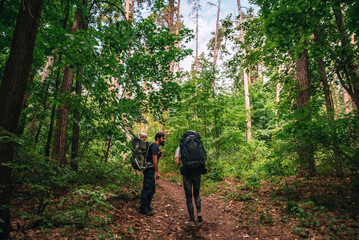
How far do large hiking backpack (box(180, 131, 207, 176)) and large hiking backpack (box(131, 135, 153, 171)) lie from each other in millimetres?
1075

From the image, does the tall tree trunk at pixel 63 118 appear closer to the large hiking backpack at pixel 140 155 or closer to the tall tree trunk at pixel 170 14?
the large hiking backpack at pixel 140 155

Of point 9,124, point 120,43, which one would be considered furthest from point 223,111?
point 9,124

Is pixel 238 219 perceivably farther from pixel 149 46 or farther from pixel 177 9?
pixel 177 9

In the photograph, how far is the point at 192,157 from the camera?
414cm

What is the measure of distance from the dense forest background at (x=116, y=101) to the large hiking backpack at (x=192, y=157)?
4.26ft

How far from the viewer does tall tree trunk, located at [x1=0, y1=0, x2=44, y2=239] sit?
7.47ft

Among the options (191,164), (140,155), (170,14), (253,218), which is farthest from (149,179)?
(170,14)

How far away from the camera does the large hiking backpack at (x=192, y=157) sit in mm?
4094

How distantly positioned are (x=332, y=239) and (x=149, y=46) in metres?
7.01

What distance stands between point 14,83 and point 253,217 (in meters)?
5.67

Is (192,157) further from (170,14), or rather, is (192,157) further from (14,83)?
(170,14)

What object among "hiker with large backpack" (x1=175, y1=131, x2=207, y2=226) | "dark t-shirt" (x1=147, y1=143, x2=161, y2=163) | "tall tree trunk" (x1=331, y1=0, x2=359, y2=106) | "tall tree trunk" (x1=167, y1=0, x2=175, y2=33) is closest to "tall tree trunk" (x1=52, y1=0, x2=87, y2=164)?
"dark t-shirt" (x1=147, y1=143, x2=161, y2=163)

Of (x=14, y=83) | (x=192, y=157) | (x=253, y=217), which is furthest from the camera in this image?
(x=253, y=217)

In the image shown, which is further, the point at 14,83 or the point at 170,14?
→ the point at 170,14
